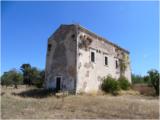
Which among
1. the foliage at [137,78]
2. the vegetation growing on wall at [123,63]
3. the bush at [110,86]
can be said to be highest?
the vegetation growing on wall at [123,63]

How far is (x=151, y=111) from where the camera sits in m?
12.9

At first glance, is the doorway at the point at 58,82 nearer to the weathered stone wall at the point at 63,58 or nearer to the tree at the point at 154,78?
the weathered stone wall at the point at 63,58

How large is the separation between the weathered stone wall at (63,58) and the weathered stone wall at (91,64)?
0.70 metres

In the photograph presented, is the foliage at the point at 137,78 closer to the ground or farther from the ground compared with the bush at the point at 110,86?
farther from the ground

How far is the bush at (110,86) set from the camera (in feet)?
84.0

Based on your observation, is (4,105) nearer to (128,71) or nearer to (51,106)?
(51,106)

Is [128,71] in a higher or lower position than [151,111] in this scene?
higher

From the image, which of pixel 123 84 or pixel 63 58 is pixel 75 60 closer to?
pixel 63 58

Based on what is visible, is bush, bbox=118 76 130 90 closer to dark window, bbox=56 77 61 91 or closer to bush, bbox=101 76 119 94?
bush, bbox=101 76 119 94

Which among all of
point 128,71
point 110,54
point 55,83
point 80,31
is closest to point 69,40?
point 80,31

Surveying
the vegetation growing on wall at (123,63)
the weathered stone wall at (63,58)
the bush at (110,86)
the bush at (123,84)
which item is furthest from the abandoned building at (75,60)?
the vegetation growing on wall at (123,63)

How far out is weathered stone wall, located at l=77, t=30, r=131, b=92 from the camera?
76.4 feet

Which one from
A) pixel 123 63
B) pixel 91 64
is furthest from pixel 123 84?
pixel 91 64

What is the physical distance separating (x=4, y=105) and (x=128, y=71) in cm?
2294
